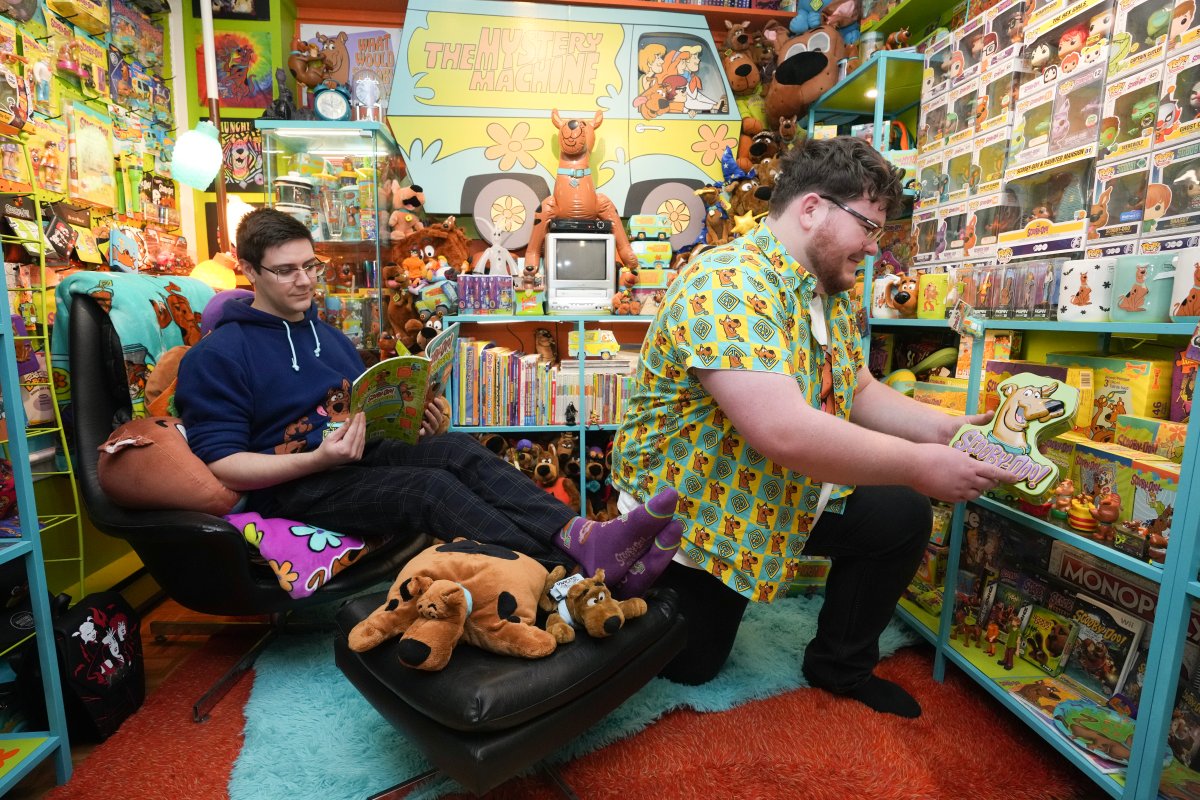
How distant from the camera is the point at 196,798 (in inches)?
50.4

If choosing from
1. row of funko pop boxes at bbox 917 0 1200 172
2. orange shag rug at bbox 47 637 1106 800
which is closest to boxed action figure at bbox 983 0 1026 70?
row of funko pop boxes at bbox 917 0 1200 172

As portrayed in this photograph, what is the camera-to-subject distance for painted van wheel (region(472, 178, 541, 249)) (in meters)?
2.85

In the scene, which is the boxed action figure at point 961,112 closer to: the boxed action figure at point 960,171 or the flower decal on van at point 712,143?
the boxed action figure at point 960,171

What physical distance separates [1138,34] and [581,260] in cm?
185

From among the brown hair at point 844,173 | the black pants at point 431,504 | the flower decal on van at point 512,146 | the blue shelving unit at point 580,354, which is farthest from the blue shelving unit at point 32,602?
the flower decal on van at point 512,146

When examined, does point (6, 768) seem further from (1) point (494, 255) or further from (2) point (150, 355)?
(1) point (494, 255)

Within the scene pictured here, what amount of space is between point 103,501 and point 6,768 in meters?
0.54

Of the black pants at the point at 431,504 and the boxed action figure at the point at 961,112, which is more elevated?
the boxed action figure at the point at 961,112

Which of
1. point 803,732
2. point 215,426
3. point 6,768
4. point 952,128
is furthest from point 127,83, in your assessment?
point 803,732

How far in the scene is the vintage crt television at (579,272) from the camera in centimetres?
266

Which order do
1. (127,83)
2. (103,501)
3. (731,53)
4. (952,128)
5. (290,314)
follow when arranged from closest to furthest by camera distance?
(103,501) < (290,314) < (952,128) < (127,83) < (731,53)

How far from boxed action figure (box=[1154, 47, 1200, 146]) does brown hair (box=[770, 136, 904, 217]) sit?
615 mm

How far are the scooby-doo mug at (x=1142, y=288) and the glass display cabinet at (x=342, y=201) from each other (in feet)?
8.25

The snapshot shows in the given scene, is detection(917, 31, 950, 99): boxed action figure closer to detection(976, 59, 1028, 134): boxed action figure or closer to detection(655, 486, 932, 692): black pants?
detection(976, 59, 1028, 134): boxed action figure
